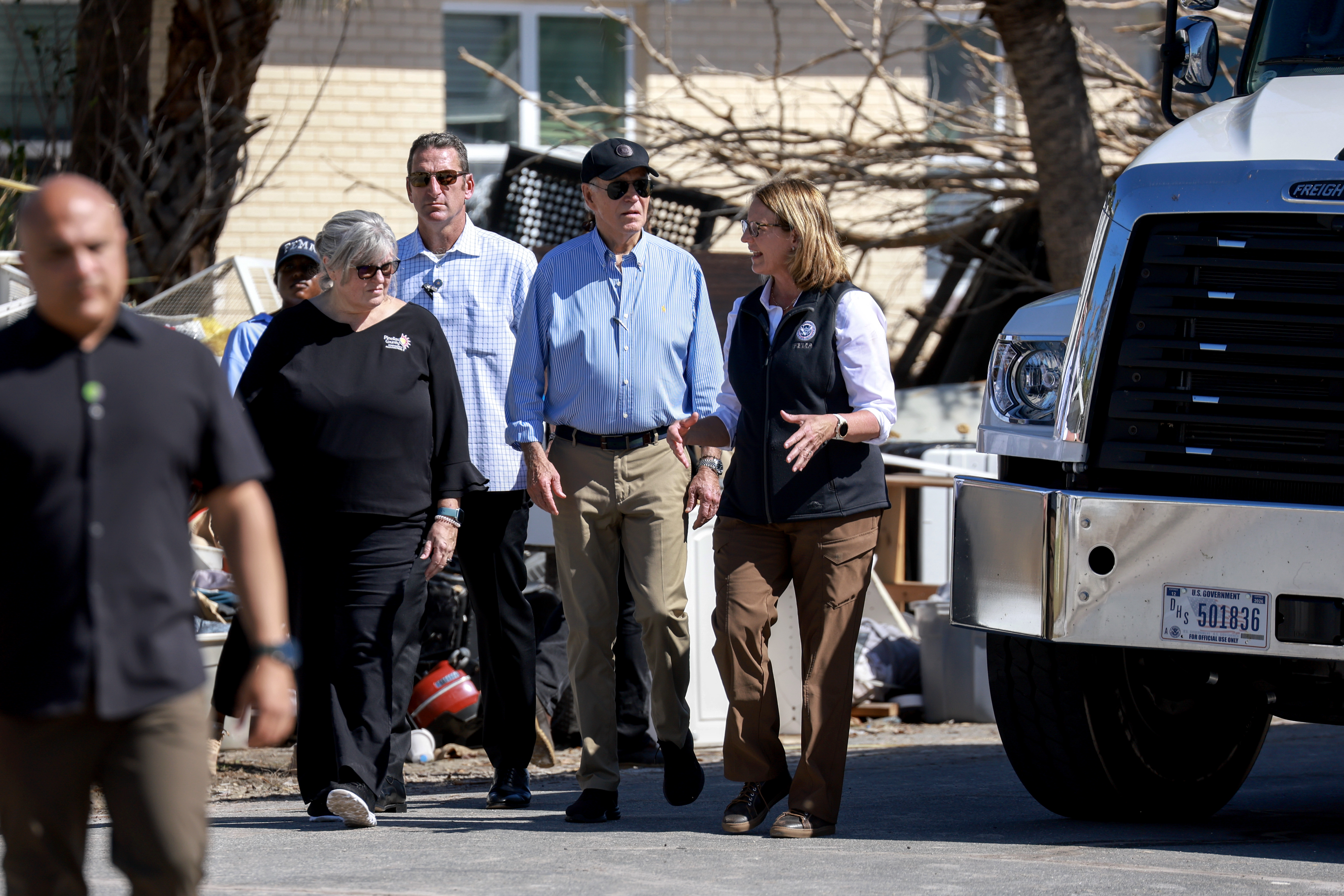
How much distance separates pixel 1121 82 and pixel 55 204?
31.8 feet

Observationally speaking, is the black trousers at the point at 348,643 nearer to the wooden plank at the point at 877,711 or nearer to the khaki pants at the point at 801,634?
the khaki pants at the point at 801,634

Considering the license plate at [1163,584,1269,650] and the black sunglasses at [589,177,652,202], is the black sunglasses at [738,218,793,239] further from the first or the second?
the license plate at [1163,584,1269,650]

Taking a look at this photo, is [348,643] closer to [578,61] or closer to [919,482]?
[919,482]

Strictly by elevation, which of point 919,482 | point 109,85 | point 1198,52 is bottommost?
point 919,482

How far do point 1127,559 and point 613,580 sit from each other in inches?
68.1

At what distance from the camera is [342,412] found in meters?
5.52

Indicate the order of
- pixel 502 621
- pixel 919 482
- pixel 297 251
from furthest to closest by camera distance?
pixel 919 482
pixel 297 251
pixel 502 621

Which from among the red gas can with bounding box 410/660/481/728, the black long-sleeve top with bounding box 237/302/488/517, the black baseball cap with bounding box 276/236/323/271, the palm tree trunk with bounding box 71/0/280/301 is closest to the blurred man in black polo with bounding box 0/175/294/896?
the black long-sleeve top with bounding box 237/302/488/517

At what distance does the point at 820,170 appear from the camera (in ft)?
38.4

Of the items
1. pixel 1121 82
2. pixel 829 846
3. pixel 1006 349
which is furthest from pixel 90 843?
pixel 1121 82

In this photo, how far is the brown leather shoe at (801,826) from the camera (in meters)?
5.34

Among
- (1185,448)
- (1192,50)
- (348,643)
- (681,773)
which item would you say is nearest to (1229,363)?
(1185,448)

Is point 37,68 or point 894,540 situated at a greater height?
point 37,68

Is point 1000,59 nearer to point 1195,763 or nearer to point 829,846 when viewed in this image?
point 1195,763
